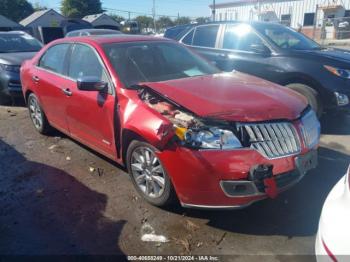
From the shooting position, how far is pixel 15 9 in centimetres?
6053

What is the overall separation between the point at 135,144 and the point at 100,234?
905 millimetres

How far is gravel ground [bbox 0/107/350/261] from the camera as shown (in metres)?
3.01

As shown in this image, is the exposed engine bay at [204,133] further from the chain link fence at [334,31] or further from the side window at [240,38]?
the chain link fence at [334,31]

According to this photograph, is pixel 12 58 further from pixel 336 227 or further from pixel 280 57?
pixel 336 227

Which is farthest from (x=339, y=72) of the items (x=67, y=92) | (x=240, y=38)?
(x=67, y=92)

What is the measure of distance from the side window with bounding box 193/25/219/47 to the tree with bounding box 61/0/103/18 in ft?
197

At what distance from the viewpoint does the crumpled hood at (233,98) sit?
3.10m

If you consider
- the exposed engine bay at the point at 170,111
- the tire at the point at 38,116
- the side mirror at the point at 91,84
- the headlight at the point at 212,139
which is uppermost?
the side mirror at the point at 91,84

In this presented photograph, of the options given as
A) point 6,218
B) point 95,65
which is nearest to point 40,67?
point 95,65

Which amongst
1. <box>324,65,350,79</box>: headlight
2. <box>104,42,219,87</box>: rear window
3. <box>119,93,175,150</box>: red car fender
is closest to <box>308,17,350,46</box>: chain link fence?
<box>324,65,350,79</box>: headlight

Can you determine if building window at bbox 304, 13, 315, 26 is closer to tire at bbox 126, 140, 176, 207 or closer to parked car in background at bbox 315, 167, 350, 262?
tire at bbox 126, 140, 176, 207

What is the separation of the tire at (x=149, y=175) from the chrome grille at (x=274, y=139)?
862 millimetres

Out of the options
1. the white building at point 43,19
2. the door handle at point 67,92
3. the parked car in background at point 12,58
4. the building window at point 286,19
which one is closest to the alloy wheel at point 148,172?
the door handle at point 67,92

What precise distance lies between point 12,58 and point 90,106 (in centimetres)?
518
